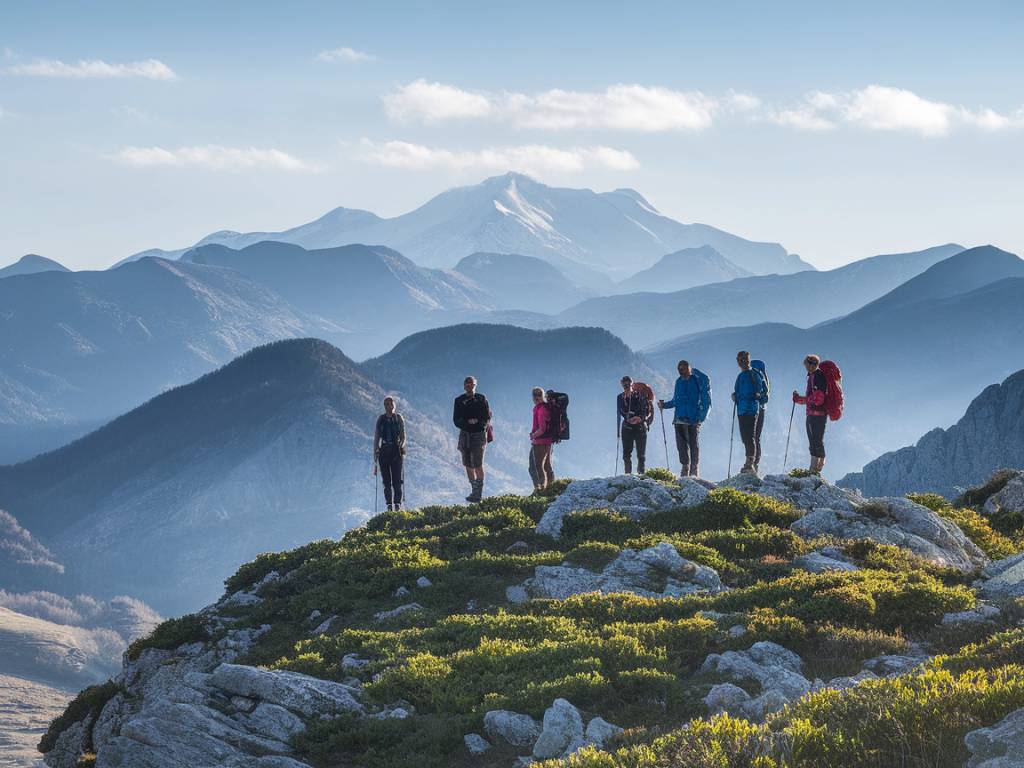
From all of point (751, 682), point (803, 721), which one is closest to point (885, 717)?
point (803, 721)

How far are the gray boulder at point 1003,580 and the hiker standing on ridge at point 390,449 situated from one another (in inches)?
653

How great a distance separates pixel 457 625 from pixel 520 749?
15.3ft

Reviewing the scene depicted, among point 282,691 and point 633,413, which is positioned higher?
point 633,413

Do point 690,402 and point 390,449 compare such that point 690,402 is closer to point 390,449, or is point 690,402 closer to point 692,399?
point 692,399

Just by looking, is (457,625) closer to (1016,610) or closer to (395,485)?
(1016,610)

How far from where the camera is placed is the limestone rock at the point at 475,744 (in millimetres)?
12234

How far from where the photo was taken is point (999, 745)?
7.86m

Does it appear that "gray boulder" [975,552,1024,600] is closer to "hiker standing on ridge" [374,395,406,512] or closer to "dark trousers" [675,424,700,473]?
"dark trousers" [675,424,700,473]

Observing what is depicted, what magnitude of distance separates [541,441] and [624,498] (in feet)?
17.9

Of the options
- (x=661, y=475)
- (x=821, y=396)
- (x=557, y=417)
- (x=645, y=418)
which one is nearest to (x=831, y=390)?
(x=821, y=396)

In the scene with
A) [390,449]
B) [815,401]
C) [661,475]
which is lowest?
[661,475]

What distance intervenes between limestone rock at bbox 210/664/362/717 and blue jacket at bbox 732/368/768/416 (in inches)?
699

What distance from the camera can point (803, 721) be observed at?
28.3 ft

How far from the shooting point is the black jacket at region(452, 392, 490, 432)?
29.7 m
